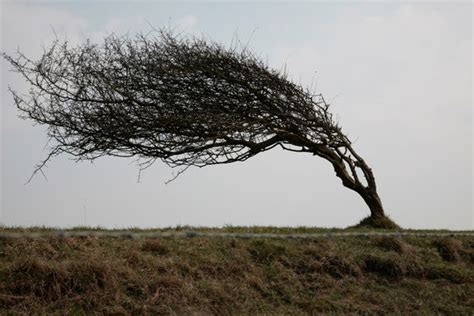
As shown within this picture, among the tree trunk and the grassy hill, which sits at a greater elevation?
the tree trunk

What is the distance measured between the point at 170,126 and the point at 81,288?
5271 millimetres

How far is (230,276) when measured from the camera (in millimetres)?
7051

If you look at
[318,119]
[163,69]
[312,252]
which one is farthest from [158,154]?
[312,252]

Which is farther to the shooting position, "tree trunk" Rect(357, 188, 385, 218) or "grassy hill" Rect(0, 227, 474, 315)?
"tree trunk" Rect(357, 188, 385, 218)

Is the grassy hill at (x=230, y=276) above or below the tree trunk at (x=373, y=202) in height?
below

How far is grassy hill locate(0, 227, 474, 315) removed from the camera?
602 cm

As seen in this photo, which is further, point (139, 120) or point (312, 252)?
point (139, 120)

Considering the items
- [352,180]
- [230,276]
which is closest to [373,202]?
[352,180]

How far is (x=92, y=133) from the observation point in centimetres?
1109

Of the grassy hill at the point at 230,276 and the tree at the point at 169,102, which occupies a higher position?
the tree at the point at 169,102

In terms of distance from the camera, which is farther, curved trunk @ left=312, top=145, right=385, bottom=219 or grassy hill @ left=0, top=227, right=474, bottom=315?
curved trunk @ left=312, top=145, right=385, bottom=219

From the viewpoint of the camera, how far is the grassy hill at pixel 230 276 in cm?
602

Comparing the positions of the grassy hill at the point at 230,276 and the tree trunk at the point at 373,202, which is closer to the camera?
the grassy hill at the point at 230,276

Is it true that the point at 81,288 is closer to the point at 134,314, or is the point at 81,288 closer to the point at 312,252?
the point at 134,314
